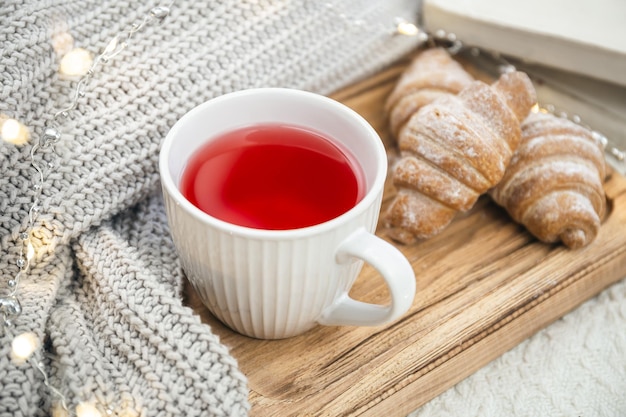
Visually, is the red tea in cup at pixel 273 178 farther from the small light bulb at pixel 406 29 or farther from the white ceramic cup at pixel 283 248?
the small light bulb at pixel 406 29

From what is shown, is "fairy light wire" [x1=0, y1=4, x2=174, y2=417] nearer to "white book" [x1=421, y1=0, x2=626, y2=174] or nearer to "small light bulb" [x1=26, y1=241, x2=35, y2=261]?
"small light bulb" [x1=26, y1=241, x2=35, y2=261]

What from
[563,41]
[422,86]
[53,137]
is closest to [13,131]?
[53,137]

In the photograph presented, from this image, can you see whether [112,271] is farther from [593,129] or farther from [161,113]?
[593,129]

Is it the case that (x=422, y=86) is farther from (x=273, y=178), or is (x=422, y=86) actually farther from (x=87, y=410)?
(x=87, y=410)

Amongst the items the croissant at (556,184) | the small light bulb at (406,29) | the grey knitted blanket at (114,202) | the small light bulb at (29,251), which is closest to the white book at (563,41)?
the small light bulb at (406,29)

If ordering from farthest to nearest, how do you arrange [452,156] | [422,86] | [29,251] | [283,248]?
[422,86] < [452,156] < [29,251] < [283,248]
